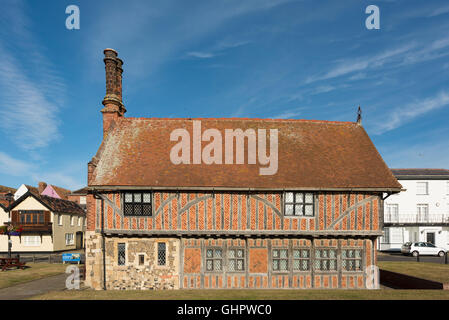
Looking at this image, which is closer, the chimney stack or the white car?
the white car

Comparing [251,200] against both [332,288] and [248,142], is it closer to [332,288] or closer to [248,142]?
[248,142]

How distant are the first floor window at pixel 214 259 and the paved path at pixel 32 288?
7.64 metres

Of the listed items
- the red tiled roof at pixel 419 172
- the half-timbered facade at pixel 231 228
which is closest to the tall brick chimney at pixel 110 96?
the half-timbered facade at pixel 231 228

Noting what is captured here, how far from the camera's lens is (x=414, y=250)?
2353 cm

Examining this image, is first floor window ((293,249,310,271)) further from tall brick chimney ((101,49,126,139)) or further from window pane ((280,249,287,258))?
tall brick chimney ((101,49,126,139))

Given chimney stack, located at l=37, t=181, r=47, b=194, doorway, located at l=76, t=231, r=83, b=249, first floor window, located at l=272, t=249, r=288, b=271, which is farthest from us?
chimney stack, located at l=37, t=181, r=47, b=194

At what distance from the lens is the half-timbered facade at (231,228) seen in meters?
11.8

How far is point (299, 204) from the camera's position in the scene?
39.2 feet

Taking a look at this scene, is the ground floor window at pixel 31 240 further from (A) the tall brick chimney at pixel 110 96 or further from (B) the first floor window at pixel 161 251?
(B) the first floor window at pixel 161 251

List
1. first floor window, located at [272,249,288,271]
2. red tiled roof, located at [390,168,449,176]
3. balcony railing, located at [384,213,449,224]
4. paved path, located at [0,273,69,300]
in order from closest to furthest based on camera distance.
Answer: paved path, located at [0,273,69,300]
first floor window, located at [272,249,288,271]
balcony railing, located at [384,213,449,224]
red tiled roof, located at [390,168,449,176]

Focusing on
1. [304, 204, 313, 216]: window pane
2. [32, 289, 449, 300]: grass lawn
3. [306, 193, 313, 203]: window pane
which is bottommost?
[32, 289, 449, 300]: grass lawn

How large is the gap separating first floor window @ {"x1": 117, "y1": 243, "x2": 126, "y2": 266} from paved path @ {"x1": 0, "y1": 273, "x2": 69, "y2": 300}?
3.43 m

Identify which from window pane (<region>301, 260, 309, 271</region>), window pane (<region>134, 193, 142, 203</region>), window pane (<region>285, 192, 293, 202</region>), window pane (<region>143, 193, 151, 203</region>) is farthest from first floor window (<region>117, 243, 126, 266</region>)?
window pane (<region>301, 260, 309, 271</region>)

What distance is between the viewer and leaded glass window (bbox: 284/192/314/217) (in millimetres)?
11930
